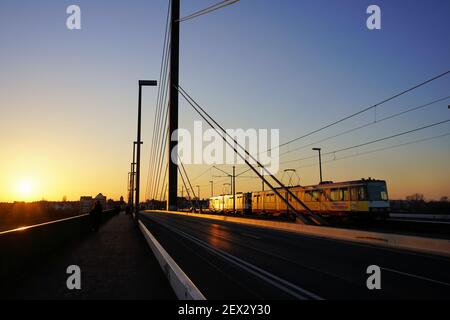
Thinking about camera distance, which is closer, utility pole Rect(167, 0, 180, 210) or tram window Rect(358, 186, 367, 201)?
tram window Rect(358, 186, 367, 201)

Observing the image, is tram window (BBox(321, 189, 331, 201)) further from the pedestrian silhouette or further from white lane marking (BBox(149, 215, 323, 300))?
white lane marking (BBox(149, 215, 323, 300))

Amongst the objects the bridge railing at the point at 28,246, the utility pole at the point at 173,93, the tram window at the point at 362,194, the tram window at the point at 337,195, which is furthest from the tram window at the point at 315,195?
→ the bridge railing at the point at 28,246

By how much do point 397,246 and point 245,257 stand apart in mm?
6536

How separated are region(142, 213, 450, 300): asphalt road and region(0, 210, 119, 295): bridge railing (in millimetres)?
3745

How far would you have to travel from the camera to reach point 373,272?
31.6 feet

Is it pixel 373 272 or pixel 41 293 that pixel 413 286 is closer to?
pixel 373 272

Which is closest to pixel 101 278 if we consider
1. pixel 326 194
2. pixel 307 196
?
pixel 326 194

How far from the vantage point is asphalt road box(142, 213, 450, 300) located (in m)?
7.42

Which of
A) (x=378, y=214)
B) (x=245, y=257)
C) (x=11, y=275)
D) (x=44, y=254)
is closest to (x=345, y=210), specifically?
(x=378, y=214)

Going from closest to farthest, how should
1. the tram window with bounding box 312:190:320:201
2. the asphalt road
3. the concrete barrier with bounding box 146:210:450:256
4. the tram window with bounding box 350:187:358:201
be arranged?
1. the asphalt road
2. the concrete barrier with bounding box 146:210:450:256
3. the tram window with bounding box 350:187:358:201
4. the tram window with bounding box 312:190:320:201

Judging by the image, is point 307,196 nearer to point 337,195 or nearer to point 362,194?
point 337,195

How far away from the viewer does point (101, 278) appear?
914cm

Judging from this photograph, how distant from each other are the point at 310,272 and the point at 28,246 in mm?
6910

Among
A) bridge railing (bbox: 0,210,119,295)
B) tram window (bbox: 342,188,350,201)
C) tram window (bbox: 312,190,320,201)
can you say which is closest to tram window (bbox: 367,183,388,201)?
tram window (bbox: 342,188,350,201)
